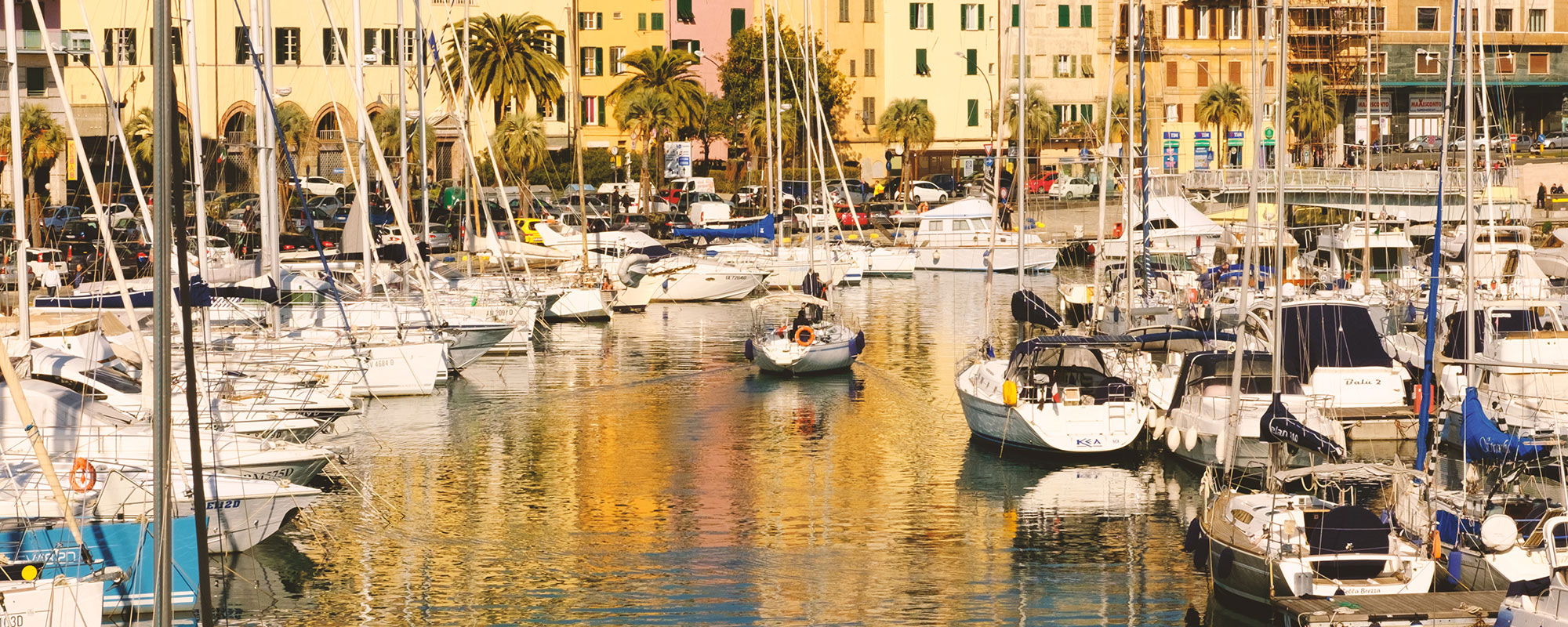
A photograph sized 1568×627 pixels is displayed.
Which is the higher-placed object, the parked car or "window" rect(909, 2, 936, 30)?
"window" rect(909, 2, 936, 30)

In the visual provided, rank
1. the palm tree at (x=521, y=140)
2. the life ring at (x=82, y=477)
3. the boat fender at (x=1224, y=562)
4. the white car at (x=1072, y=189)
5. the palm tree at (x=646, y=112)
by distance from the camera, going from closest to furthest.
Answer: the life ring at (x=82, y=477)
the boat fender at (x=1224, y=562)
the palm tree at (x=521, y=140)
the palm tree at (x=646, y=112)
the white car at (x=1072, y=189)

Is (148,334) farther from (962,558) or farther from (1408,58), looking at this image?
(1408,58)

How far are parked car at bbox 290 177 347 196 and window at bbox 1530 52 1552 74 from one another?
63.3 meters

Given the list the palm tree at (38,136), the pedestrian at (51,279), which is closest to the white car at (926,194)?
the palm tree at (38,136)

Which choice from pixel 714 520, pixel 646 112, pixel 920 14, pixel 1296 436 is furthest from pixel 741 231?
pixel 1296 436

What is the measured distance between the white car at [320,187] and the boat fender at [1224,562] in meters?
64.8

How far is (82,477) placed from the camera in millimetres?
21047

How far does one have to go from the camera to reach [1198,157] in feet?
323

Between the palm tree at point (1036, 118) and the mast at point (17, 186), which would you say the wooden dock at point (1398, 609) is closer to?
the mast at point (17, 186)

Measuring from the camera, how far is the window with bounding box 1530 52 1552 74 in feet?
330

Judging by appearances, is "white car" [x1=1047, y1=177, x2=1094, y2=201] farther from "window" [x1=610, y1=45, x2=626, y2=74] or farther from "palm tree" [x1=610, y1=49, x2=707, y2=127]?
"window" [x1=610, y1=45, x2=626, y2=74]

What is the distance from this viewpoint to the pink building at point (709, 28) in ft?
323

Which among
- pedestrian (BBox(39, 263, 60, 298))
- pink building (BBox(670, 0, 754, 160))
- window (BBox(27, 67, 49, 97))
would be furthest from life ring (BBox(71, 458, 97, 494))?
pink building (BBox(670, 0, 754, 160))

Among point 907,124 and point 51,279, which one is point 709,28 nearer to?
point 907,124
